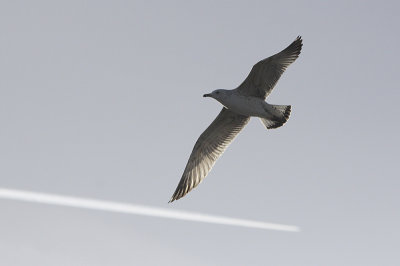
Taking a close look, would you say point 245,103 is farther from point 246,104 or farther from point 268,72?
point 268,72

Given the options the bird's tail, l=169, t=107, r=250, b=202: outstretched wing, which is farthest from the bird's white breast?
l=169, t=107, r=250, b=202: outstretched wing

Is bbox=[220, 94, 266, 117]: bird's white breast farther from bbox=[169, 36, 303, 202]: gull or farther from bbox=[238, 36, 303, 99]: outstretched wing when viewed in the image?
bbox=[238, 36, 303, 99]: outstretched wing

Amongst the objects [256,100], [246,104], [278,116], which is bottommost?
[278,116]

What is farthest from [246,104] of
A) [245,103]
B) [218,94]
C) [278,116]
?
[278,116]

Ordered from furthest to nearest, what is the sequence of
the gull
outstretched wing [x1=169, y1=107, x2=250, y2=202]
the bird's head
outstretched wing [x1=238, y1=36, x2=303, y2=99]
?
1. outstretched wing [x1=169, y1=107, x2=250, y2=202]
2. the bird's head
3. the gull
4. outstretched wing [x1=238, y1=36, x2=303, y2=99]

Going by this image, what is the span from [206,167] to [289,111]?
3947 millimetres

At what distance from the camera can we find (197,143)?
22.0 meters

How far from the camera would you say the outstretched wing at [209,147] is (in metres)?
21.5

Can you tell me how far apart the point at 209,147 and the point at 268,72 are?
13.3 feet

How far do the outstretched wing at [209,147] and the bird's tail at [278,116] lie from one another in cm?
146

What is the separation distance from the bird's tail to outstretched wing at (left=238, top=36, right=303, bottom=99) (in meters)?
0.63

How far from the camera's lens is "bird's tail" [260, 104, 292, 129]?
19.9 meters

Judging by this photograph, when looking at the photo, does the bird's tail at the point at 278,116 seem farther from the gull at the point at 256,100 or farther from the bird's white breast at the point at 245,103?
the bird's white breast at the point at 245,103

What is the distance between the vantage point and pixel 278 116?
20078mm
